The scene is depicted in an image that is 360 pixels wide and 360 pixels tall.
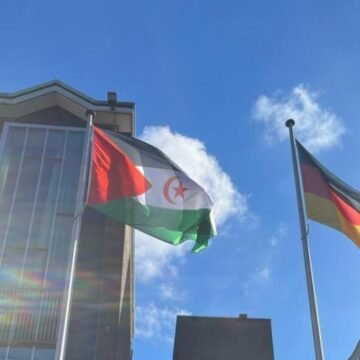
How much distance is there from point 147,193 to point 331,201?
338 centimetres

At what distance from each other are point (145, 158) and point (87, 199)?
1684mm

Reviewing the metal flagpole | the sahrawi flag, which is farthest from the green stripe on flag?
the metal flagpole

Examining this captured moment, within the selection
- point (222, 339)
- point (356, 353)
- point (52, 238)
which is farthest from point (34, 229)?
point (356, 353)

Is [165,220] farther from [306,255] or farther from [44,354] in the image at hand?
[44,354]

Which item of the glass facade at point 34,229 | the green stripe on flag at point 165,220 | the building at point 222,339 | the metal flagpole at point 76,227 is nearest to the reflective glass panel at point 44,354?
the glass facade at point 34,229

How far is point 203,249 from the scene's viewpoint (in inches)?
414

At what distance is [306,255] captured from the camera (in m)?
9.73

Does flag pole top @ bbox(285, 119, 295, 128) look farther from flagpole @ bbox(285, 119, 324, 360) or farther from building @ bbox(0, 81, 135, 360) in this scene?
building @ bbox(0, 81, 135, 360)

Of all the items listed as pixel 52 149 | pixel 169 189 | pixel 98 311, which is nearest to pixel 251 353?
pixel 98 311

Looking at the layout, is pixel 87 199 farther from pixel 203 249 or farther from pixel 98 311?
pixel 98 311

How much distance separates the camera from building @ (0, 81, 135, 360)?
13.4 meters

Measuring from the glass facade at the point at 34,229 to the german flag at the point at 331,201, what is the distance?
6669mm

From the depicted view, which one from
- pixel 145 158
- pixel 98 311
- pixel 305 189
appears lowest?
pixel 98 311

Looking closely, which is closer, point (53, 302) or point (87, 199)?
point (87, 199)
